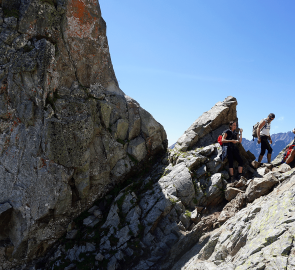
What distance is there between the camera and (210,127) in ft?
65.3

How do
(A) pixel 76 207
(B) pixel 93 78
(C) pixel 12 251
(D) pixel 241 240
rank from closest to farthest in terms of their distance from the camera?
(D) pixel 241 240 → (C) pixel 12 251 → (A) pixel 76 207 → (B) pixel 93 78

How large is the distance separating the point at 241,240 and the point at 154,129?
1138cm

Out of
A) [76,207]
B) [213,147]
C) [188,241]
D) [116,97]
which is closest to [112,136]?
[116,97]

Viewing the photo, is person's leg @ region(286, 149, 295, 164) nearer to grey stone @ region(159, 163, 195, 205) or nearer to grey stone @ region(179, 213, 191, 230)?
grey stone @ region(159, 163, 195, 205)

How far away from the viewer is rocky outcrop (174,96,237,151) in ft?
63.9

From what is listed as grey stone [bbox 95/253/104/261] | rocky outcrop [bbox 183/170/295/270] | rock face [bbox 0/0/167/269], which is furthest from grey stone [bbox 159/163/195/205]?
grey stone [bbox 95/253/104/261]

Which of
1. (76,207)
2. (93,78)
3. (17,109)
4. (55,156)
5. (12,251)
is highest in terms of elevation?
(93,78)

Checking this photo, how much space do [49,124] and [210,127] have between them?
12.6m

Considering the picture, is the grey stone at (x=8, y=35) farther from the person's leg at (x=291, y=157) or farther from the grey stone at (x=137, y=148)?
the person's leg at (x=291, y=157)

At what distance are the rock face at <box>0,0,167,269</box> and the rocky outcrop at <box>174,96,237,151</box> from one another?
6.14 meters

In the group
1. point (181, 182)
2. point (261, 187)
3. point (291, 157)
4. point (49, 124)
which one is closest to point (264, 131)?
point (291, 157)

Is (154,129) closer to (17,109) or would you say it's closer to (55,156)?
(55,156)

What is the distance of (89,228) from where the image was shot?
50.2 feet

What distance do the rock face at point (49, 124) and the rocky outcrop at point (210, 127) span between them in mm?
6137
